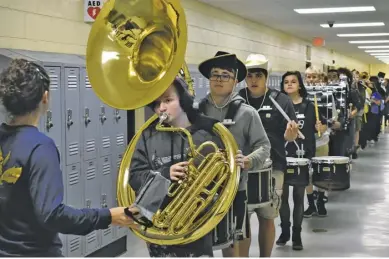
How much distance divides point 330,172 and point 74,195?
103 inches

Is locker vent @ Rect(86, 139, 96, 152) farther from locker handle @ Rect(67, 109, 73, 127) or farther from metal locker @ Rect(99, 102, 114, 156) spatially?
locker handle @ Rect(67, 109, 73, 127)

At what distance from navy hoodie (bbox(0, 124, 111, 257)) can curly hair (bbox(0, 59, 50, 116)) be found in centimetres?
11

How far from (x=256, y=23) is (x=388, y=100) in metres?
6.45

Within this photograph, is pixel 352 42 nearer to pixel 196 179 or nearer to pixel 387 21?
pixel 387 21

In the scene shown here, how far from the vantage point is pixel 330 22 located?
12031 mm

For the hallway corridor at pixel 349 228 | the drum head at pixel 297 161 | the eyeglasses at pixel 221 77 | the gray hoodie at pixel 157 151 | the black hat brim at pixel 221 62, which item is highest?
the black hat brim at pixel 221 62

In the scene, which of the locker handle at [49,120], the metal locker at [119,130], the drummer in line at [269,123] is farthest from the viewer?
the metal locker at [119,130]

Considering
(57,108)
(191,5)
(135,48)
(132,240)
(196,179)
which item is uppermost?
(191,5)

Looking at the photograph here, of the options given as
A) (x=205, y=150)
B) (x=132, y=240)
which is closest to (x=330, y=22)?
(x=132, y=240)

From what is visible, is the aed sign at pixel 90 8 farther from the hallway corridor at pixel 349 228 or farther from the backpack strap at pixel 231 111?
the backpack strap at pixel 231 111

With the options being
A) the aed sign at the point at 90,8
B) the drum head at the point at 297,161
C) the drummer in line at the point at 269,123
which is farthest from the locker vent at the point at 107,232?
the aed sign at the point at 90,8

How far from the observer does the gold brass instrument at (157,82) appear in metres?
2.62

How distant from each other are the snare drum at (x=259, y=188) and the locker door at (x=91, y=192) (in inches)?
55.8

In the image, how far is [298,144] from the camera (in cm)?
595
